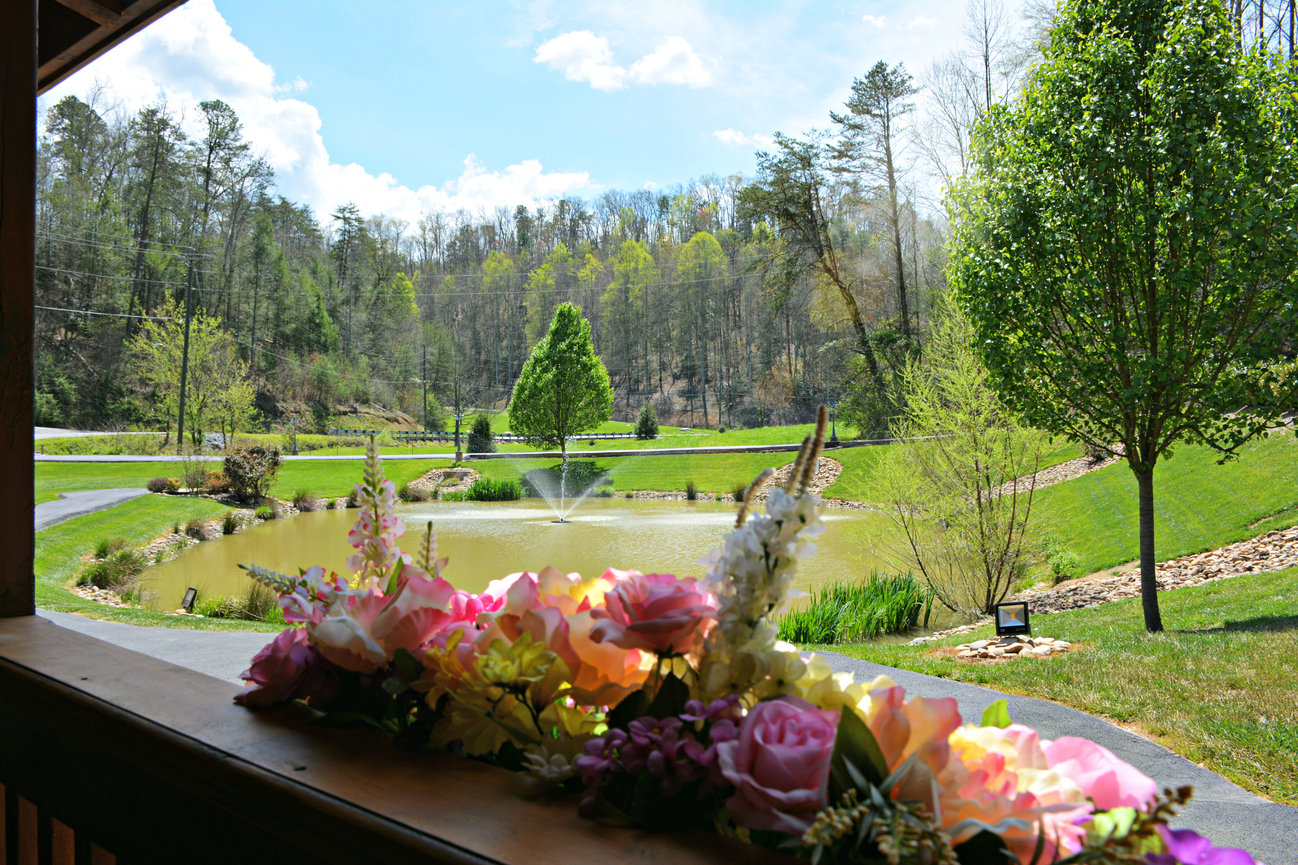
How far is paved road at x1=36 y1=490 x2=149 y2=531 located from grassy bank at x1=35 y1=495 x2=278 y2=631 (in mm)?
153

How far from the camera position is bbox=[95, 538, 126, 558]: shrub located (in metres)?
9.08

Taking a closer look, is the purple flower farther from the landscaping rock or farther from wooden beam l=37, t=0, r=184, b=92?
the landscaping rock

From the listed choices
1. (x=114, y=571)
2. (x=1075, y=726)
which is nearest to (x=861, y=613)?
(x=1075, y=726)

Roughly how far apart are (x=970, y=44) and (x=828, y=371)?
1698 cm

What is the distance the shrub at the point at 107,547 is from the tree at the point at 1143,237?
33.0 feet

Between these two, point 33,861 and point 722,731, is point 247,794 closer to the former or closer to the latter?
point 722,731

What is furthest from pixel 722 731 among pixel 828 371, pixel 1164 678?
pixel 828 371

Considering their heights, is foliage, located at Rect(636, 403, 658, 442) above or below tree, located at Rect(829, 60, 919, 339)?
below

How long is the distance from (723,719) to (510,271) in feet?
136

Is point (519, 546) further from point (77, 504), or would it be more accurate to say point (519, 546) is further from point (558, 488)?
point (558, 488)

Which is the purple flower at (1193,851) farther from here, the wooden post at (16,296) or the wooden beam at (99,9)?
the wooden beam at (99,9)

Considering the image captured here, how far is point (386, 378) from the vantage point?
36.2m

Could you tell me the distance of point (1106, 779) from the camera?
51 centimetres

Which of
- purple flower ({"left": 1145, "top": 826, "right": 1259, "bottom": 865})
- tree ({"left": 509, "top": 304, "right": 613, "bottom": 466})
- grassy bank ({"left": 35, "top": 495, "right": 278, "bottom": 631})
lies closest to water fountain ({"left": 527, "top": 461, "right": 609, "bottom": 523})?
tree ({"left": 509, "top": 304, "right": 613, "bottom": 466})
